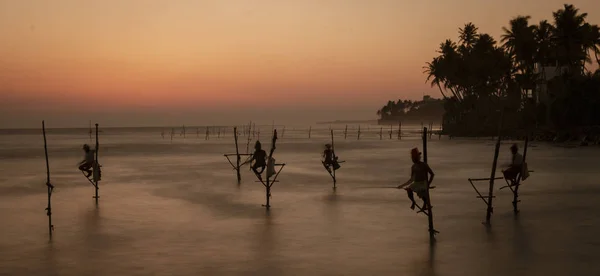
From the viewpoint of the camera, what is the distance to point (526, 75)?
7588 centimetres

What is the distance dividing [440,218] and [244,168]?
19762mm

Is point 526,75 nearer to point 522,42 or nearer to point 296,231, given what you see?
point 522,42

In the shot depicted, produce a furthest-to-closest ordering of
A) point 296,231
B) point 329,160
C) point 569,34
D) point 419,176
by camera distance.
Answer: point 569,34, point 329,160, point 296,231, point 419,176

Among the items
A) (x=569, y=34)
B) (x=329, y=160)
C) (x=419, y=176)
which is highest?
(x=569, y=34)

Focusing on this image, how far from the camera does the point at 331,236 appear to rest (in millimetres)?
13758

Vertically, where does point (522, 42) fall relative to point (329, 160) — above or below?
above

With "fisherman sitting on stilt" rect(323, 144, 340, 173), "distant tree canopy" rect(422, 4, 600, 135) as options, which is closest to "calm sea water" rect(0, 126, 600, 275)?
"fisherman sitting on stilt" rect(323, 144, 340, 173)

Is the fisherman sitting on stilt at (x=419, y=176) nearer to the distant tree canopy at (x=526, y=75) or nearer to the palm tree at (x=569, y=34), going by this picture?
the distant tree canopy at (x=526, y=75)

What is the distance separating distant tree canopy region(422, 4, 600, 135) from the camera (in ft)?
212

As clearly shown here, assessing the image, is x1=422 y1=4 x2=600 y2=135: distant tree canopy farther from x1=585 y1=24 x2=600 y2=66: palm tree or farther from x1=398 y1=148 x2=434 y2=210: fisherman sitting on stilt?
x1=398 y1=148 x2=434 y2=210: fisherman sitting on stilt

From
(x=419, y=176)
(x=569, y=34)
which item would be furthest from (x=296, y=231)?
(x=569, y=34)

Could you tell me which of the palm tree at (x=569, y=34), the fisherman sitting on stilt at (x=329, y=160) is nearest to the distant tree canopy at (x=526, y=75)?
the palm tree at (x=569, y=34)

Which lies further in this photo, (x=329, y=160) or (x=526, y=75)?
(x=526, y=75)

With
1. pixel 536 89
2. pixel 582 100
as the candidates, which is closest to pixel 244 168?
pixel 582 100
